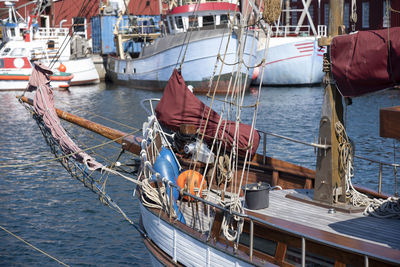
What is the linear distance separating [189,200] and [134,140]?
374 cm

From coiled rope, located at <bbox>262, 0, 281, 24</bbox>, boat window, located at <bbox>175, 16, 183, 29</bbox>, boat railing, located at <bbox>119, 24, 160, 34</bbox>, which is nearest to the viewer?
coiled rope, located at <bbox>262, 0, 281, 24</bbox>

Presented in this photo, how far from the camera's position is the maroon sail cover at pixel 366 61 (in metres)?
9.27

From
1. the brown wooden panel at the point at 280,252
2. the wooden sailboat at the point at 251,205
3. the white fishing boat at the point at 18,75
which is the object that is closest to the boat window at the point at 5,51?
the white fishing boat at the point at 18,75

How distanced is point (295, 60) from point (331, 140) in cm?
3995

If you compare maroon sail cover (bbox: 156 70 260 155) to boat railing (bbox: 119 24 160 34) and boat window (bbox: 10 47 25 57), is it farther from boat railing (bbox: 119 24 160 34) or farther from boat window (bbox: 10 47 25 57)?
boat railing (bbox: 119 24 160 34)

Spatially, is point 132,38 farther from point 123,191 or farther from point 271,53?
point 123,191

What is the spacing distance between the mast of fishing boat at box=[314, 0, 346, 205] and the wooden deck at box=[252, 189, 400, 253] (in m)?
0.36

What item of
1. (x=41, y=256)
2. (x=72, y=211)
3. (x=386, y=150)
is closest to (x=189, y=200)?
(x=41, y=256)

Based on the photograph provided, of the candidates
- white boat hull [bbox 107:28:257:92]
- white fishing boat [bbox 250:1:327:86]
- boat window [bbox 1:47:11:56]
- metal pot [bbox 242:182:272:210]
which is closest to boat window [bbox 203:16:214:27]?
white boat hull [bbox 107:28:257:92]

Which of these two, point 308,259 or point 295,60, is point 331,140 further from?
point 295,60

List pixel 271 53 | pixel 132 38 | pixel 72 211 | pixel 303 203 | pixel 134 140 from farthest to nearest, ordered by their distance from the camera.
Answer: pixel 132 38, pixel 271 53, pixel 72 211, pixel 134 140, pixel 303 203

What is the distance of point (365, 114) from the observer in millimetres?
35062

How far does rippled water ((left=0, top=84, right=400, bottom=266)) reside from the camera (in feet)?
48.4

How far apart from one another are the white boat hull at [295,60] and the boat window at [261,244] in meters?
40.2
